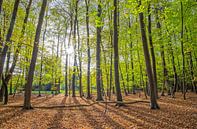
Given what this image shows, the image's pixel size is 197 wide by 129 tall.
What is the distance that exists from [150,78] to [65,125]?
5241 mm

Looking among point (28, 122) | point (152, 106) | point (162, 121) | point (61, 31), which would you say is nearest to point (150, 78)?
point (152, 106)

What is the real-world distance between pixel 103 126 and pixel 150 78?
14.5 feet

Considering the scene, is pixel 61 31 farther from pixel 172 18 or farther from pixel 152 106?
pixel 152 106

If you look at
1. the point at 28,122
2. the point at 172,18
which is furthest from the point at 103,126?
the point at 172,18

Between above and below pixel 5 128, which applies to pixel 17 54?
above

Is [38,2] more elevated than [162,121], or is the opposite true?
[38,2]

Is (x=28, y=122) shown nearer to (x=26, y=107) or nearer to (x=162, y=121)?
(x=26, y=107)

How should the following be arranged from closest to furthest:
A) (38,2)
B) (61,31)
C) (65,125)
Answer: (65,125) < (38,2) < (61,31)

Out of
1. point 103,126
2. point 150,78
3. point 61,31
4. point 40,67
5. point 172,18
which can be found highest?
point 61,31

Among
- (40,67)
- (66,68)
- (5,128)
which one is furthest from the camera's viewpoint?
(66,68)

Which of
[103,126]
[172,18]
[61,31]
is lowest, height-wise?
[103,126]

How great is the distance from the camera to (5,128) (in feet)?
18.6

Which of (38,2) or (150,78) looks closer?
(150,78)

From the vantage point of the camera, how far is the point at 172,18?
14906 mm
